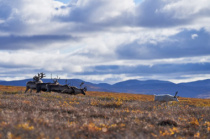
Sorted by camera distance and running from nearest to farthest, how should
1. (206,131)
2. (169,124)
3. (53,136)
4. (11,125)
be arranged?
(53,136) < (11,125) < (206,131) < (169,124)

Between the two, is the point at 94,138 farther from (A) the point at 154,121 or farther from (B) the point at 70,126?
(A) the point at 154,121

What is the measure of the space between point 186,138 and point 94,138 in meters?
3.12

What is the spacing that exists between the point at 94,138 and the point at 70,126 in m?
1.51

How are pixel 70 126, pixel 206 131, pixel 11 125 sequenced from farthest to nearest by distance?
pixel 206 131 < pixel 70 126 < pixel 11 125

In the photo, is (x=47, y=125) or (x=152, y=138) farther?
(x=47, y=125)

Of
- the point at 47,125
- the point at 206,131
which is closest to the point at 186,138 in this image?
the point at 206,131

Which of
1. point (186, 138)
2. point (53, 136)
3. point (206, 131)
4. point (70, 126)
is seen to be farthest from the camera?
point (206, 131)

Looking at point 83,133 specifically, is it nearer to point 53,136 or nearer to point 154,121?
point 53,136

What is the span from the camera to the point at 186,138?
29.7 feet

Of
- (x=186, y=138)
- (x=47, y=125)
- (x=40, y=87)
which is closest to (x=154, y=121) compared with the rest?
(x=186, y=138)

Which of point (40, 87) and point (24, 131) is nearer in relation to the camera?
point (24, 131)

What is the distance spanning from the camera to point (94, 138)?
8422mm

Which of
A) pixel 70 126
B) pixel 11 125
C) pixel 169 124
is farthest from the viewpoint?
pixel 169 124

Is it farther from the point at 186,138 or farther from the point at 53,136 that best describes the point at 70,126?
the point at 186,138
